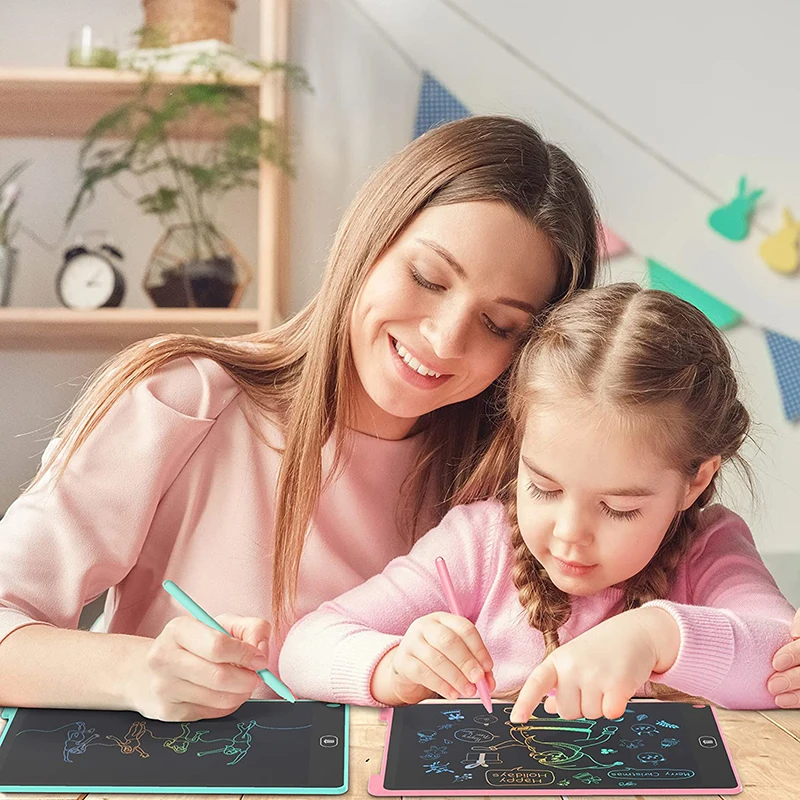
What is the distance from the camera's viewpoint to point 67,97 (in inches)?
96.9

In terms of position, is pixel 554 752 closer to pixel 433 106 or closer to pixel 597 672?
pixel 597 672

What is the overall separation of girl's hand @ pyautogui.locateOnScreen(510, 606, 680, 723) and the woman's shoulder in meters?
0.53

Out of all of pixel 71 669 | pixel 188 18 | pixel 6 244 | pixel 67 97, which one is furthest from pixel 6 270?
pixel 71 669

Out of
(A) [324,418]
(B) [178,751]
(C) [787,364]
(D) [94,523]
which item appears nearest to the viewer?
(B) [178,751]

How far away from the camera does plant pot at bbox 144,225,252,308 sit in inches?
97.2

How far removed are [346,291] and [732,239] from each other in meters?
1.87

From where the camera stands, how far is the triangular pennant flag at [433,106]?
2748 millimetres

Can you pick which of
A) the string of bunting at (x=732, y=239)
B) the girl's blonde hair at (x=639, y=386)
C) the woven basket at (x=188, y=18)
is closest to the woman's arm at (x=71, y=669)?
the girl's blonde hair at (x=639, y=386)

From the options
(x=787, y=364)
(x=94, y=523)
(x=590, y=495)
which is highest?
(x=590, y=495)

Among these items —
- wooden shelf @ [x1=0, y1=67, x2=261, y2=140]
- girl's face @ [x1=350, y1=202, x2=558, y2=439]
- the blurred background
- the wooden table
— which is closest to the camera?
the wooden table

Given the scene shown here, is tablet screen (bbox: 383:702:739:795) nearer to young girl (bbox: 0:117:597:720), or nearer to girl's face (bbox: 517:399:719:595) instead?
girl's face (bbox: 517:399:719:595)

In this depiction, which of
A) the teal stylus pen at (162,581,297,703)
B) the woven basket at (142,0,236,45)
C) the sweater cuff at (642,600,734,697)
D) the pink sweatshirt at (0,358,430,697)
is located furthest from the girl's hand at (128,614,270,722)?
the woven basket at (142,0,236,45)

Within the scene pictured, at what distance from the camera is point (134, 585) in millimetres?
1223

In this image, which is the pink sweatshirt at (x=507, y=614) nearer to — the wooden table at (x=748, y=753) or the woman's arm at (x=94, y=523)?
the wooden table at (x=748, y=753)
